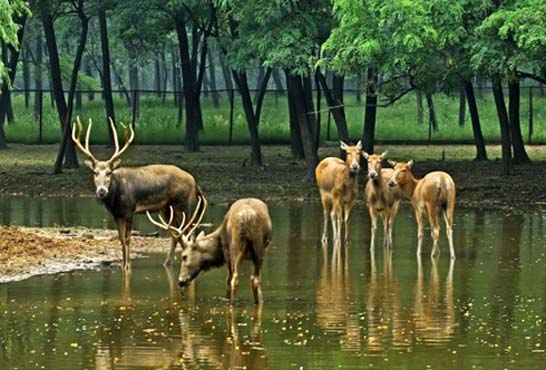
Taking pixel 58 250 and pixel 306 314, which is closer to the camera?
pixel 306 314

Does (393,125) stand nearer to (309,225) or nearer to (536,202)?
(536,202)

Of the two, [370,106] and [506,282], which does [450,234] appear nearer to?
[506,282]

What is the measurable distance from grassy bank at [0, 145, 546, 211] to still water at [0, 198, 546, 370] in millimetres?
8431

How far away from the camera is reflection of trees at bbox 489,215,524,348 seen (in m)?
16.9

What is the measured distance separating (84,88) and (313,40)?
98.2ft

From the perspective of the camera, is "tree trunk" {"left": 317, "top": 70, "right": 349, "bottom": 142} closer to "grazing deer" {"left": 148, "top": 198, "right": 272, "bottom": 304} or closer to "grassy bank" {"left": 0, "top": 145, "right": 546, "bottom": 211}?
"grassy bank" {"left": 0, "top": 145, "right": 546, "bottom": 211}

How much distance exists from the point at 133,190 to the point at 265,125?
33.9m

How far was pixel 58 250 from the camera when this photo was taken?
23.5 meters

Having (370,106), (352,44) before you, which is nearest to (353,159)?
(352,44)

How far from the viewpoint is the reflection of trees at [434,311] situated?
1634 cm

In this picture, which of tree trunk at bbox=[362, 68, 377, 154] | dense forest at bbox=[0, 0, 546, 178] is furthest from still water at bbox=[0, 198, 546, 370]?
tree trunk at bbox=[362, 68, 377, 154]

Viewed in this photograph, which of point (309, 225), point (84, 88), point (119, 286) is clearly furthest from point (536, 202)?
point (84, 88)

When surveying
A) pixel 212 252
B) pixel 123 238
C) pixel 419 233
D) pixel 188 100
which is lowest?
pixel 419 233

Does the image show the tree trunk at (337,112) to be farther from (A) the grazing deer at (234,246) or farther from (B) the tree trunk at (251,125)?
(A) the grazing deer at (234,246)
